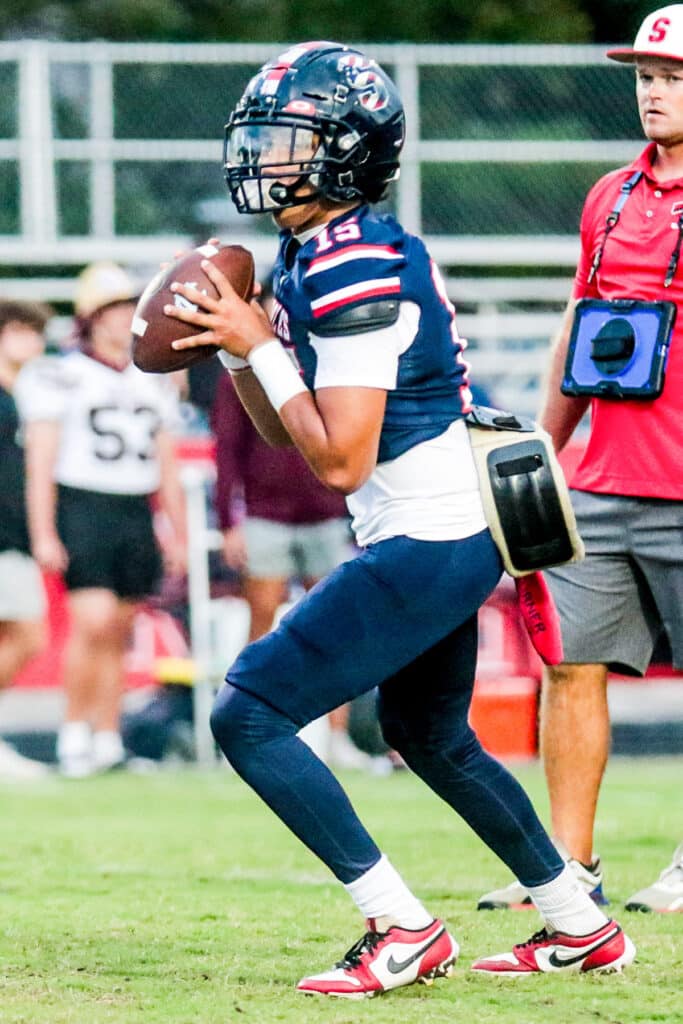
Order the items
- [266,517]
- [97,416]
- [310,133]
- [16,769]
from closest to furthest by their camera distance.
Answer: [310,133] < [16,769] < [266,517] < [97,416]

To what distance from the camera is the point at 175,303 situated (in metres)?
4.18

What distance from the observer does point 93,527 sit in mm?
9867

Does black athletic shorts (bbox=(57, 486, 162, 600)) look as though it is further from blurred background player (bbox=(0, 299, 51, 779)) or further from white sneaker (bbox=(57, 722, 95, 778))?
A: white sneaker (bbox=(57, 722, 95, 778))

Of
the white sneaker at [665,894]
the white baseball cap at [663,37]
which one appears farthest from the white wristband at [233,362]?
the white sneaker at [665,894]

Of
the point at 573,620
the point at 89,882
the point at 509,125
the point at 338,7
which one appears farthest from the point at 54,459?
the point at 338,7

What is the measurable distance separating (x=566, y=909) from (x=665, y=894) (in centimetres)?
115

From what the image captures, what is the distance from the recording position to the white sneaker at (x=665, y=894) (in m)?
5.49

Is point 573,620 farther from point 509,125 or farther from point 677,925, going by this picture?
point 509,125

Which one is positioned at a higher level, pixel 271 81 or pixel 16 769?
pixel 271 81

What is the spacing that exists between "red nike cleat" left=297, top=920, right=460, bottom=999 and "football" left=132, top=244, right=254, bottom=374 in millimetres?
1278

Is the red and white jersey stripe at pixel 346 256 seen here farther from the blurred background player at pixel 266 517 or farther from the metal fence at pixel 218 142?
the metal fence at pixel 218 142

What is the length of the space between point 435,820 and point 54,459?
3087 mm

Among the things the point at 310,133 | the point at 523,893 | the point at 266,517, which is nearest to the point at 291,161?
the point at 310,133

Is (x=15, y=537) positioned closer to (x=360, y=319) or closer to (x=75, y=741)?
(x=75, y=741)
